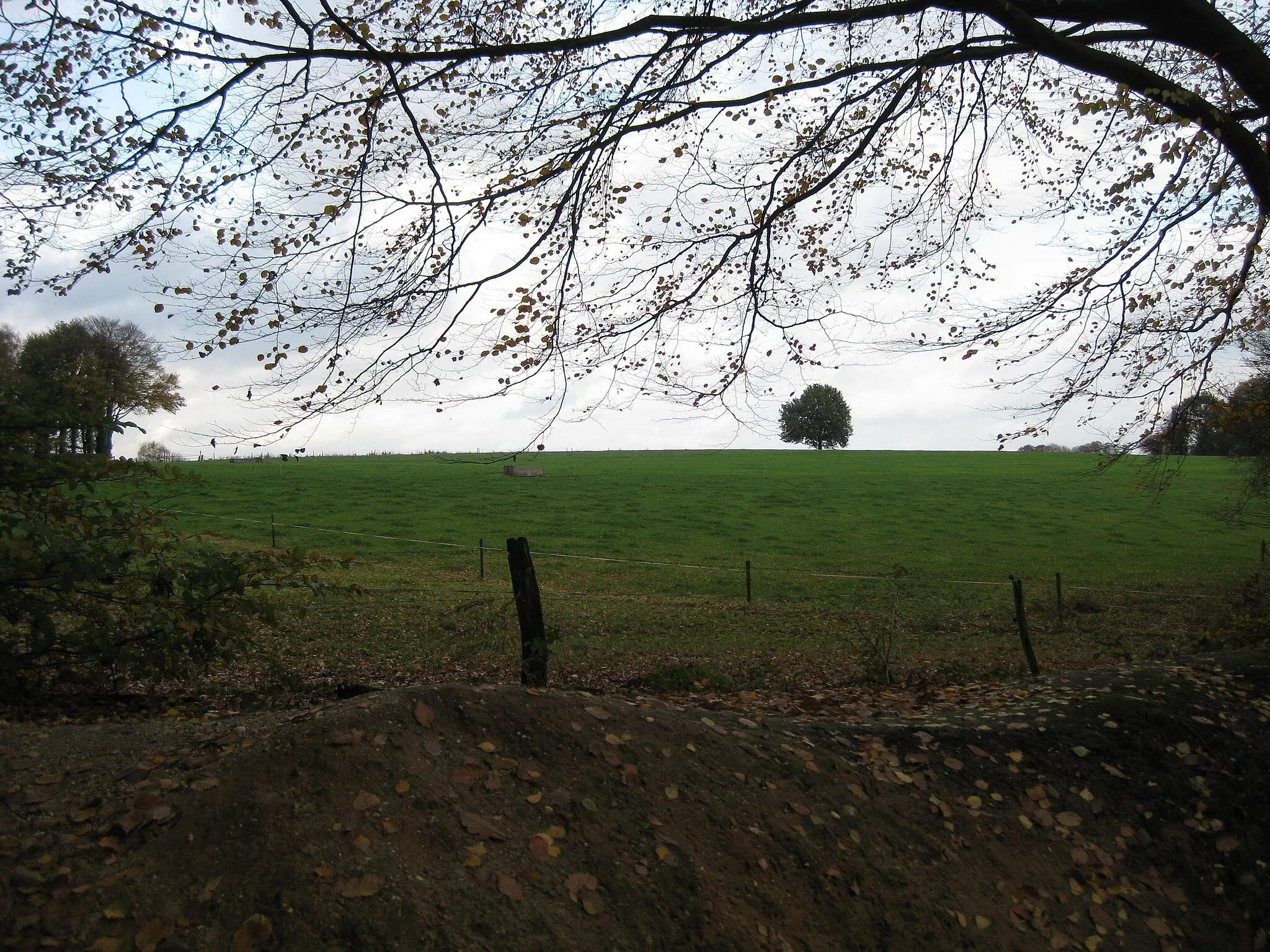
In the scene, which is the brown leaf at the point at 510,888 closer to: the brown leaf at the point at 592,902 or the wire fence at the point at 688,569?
the brown leaf at the point at 592,902

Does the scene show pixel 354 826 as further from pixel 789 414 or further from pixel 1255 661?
pixel 789 414

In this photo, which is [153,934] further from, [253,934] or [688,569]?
[688,569]

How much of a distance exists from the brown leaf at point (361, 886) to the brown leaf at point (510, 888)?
0.55 metres

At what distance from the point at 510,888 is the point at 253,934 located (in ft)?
3.62

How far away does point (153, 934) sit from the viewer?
3.23 m

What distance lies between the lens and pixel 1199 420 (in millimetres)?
10977

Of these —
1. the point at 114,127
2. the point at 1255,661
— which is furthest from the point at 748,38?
the point at 1255,661

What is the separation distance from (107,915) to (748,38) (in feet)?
27.2

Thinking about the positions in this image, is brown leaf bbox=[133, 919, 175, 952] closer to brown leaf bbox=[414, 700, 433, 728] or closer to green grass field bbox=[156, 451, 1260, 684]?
brown leaf bbox=[414, 700, 433, 728]

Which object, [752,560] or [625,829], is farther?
[752,560]

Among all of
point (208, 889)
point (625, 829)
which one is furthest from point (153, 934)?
point (625, 829)

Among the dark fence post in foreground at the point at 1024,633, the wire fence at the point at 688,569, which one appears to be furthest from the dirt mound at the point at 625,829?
the wire fence at the point at 688,569

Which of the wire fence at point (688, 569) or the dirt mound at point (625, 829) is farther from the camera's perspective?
the wire fence at point (688, 569)

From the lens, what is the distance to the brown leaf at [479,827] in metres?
4.09
